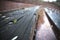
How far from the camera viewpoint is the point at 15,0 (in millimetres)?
5504

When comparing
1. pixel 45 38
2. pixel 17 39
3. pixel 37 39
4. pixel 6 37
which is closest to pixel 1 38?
pixel 6 37

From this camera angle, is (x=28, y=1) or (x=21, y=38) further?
(x=28, y=1)

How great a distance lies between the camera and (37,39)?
5.05 ft

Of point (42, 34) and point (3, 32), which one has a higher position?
point (3, 32)

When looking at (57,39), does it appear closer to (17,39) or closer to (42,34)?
(42,34)

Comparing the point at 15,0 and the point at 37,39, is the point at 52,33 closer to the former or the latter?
the point at 37,39

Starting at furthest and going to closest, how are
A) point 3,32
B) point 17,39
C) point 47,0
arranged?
point 47,0, point 3,32, point 17,39

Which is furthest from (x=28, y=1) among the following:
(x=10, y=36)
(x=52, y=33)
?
(x=10, y=36)

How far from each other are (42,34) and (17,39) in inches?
24.0

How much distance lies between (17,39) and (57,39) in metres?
0.63

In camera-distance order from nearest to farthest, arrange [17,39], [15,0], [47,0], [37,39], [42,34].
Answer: [17,39]
[37,39]
[42,34]
[15,0]
[47,0]

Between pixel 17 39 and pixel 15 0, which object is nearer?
pixel 17 39

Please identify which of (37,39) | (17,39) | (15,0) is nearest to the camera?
(17,39)

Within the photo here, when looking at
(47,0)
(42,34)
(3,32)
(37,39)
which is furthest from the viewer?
(47,0)
